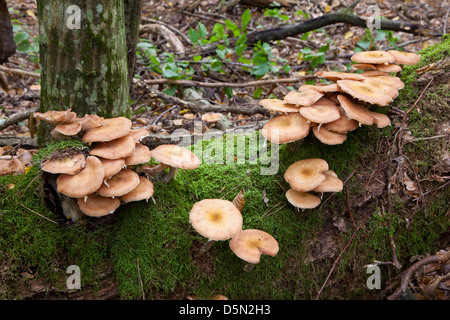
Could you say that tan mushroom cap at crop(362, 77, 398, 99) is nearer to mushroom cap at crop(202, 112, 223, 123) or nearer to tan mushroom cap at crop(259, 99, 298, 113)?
tan mushroom cap at crop(259, 99, 298, 113)

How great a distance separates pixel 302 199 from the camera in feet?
11.8

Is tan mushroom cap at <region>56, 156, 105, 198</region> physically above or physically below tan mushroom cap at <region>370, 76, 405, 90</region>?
below

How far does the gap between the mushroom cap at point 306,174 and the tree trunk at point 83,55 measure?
2.24m

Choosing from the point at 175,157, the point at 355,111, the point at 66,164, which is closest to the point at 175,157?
the point at 175,157

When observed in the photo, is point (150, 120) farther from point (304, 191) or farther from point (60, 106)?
point (304, 191)

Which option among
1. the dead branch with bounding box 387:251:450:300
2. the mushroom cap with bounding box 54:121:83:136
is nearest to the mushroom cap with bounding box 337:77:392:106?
the dead branch with bounding box 387:251:450:300

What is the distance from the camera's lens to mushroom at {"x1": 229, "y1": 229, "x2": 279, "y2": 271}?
3080 mm

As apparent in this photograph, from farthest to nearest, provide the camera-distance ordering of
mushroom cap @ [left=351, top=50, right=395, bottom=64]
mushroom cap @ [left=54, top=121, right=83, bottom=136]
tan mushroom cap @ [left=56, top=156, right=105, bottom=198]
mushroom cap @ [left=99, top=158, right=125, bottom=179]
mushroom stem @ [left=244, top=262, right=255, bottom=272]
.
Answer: mushroom cap @ [left=351, top=50, right=395, bottom=64], mushroom stem @ [left=244, top=262, right=255, bottom=272], mushroom cap @ [left=54, top=121, right=83, bottom=136], mushroom cap @ [left=99, top=158, right=125, bottom=179], tan mushroom cap @ [left=56, top=156, right=105, bottom=198]

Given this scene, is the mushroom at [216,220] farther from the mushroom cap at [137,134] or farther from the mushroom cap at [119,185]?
the mushroom cap at [137,134]

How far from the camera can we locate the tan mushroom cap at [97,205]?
3119 millimetres

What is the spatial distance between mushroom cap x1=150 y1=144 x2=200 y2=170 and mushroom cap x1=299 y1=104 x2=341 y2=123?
4.20 feet

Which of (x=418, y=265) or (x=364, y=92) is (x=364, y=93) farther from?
(x=418, y=265)

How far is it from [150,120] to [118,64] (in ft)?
9.47
